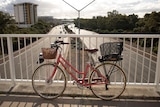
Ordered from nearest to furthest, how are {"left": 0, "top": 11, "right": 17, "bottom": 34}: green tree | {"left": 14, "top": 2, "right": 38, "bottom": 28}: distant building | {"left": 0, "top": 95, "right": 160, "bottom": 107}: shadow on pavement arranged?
{"left": 0, "top": 95, "right": 160, "bottom": 107}: shadow on pavement < {"left": 0, "top": 11, "right": 17, "bottom": 34}: green tree < {"left": 14, "top": 2, "right": 38, "bottom": 28}: distant building

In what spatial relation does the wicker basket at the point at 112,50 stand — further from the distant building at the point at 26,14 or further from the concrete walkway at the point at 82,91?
the distant building at the point at 26,14

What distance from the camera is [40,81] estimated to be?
292cm

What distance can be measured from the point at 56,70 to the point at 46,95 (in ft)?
1.46

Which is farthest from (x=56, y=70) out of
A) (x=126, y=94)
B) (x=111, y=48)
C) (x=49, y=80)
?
(x=126, y=94)

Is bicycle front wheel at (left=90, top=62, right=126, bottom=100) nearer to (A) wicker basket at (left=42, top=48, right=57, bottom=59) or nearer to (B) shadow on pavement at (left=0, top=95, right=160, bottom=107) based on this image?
(B) shadow on pavement at (left=0, top=95, right=160, bottom=107)

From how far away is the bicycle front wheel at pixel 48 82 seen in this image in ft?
8.40

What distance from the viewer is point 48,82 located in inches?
104

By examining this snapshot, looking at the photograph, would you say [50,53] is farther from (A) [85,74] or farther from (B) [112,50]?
(B) [112,50]

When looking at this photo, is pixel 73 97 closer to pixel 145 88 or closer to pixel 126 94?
pixel 126 94

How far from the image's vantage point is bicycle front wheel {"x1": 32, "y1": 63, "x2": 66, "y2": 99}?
2.56m

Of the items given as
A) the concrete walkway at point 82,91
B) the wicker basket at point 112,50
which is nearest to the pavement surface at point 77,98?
the concrete walkway at point 82,91

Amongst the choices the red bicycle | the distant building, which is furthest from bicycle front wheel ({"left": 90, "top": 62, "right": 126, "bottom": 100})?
the distant building

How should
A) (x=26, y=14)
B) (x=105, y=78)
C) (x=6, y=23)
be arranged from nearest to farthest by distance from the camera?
(x=105, y=78) → (x=6, y=23) → (x=26, y=14)

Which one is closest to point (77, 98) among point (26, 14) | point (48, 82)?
point (48, 82)
